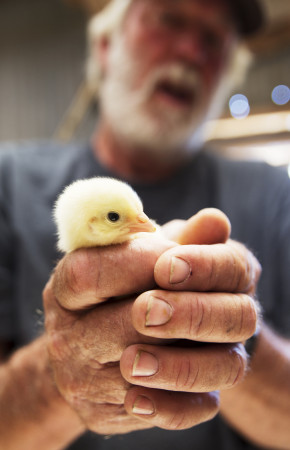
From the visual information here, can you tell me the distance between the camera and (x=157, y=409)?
0.52 meters

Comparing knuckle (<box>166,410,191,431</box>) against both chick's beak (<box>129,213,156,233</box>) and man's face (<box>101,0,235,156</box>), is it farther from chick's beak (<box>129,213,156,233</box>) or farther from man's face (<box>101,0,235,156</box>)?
man's face (<box>101,0,235,156</box>)

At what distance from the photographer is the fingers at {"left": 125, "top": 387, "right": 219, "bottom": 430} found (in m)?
0.53

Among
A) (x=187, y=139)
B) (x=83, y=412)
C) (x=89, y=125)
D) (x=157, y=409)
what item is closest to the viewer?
(x=157, y=409)

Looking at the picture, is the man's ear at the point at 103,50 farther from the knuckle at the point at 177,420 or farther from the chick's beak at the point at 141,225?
the knuckle at the point at 177,420

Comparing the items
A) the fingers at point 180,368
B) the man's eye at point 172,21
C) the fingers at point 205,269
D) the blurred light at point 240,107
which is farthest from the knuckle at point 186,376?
the man's eye at point 172,21

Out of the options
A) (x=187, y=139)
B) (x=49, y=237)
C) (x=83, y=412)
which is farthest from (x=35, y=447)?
(x=187, y=139)

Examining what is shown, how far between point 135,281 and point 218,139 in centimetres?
72

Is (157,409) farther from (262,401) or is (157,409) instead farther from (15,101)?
(15,101)

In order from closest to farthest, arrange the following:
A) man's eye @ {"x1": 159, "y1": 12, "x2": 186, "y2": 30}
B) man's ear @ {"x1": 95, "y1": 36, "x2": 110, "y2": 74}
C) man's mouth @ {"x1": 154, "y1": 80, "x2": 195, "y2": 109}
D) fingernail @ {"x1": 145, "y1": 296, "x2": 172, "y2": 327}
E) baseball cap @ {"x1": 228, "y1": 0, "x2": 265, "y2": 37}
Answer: fingernail @ {"x1": 145, "y1": 296, "x2": 172, "y2": 327} < man's mouth @ {"x1": 154, "y1": 80, "x2": 195, "y2": 109} < man's eye @ {"x1": 159, "y1": 12, "x2": 186, "y2": 30} < baseball cap @ {"x1": 228, "y1": 0, "x2": 265, "y2": 37} < man's ear @ {"x1": 95, "y1": 36, "x2": 110, "y2": 74}

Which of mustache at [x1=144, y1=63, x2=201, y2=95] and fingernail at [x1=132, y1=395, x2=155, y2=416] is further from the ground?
mustache at [x1=144, y1=63, x2=201, y2=95]

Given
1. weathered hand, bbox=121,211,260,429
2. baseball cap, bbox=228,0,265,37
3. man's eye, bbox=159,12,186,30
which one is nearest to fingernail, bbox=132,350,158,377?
weathered hand, bbox=121,211,260,429

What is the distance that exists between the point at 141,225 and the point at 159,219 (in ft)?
0.64

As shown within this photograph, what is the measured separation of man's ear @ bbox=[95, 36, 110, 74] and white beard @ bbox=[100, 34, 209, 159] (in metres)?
0.31

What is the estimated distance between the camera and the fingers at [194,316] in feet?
1.65
